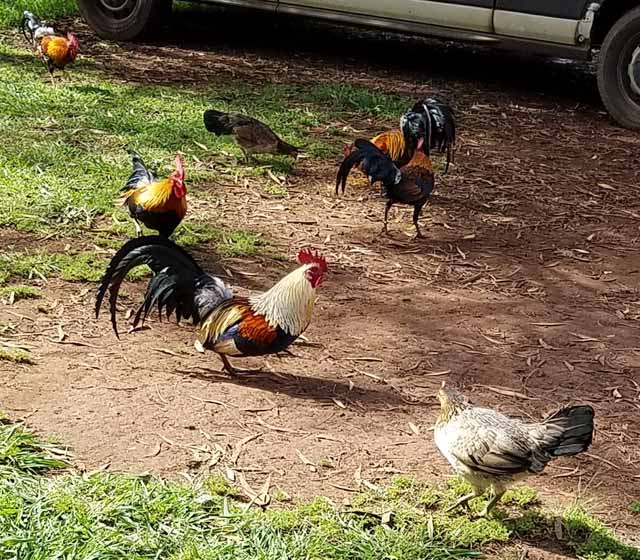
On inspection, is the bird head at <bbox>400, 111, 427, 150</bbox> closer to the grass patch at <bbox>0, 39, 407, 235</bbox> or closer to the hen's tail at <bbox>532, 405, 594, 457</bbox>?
the grass patch at <bbox>0, 39, 407, 235</bbox>

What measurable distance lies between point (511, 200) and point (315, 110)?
269 cm

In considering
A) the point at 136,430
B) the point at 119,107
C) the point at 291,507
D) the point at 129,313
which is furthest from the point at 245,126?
the point at 291,507

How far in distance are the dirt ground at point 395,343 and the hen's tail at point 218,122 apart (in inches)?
23.0

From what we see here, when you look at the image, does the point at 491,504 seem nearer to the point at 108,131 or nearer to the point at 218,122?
the point at 218,122

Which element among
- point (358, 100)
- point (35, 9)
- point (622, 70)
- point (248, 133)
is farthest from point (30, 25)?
point (622, 70)

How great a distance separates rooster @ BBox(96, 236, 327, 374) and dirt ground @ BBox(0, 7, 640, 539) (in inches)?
9.0

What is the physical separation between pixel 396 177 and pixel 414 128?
1.15 m

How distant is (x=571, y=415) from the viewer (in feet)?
13.2

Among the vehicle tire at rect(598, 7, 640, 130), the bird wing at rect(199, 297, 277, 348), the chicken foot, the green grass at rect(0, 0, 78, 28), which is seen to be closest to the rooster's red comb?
the bird wing at rect(199, 297, 277, 348)

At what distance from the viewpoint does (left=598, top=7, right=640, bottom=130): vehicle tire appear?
33.1 ft

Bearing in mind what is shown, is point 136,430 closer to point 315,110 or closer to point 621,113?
point 315,110

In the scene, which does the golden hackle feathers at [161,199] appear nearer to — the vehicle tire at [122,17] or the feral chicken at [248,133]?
the feral chicken at [248,133]

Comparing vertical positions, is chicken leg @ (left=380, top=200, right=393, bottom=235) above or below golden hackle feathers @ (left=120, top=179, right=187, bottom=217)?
below

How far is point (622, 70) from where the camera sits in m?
10.2
